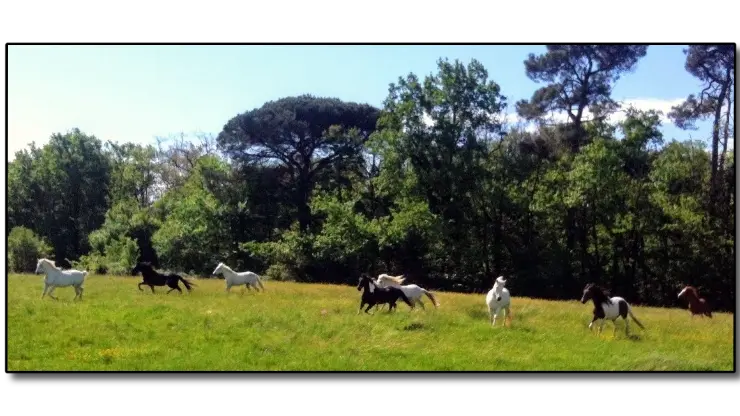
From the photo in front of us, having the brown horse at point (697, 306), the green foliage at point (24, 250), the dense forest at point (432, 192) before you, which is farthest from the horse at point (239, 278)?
the brown horse at point (697, 306)

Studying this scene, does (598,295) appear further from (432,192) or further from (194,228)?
(432,192)

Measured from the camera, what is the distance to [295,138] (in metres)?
9.91

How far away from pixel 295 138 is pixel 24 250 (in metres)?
3.93

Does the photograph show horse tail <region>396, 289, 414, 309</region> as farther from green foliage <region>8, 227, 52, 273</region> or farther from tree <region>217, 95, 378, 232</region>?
green foliage <region>8, 227, 52, 273</region>

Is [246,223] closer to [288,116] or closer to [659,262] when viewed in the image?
[288,116]

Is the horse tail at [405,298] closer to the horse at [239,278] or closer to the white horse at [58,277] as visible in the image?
the horse at [239,278]

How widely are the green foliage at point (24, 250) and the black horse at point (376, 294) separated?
4219mm

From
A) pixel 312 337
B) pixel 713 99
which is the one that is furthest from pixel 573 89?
pixel 312 337

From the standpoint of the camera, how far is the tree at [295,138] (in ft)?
32.5

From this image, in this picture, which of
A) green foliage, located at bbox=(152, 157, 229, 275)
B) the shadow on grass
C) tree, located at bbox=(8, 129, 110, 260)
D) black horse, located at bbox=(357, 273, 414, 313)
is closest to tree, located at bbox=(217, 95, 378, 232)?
green foliage, located at bbox=(152, 157, 229, 275)

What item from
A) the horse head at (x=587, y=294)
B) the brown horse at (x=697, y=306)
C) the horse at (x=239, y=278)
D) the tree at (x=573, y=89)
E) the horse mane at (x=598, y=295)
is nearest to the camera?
the horse head at (x=587, y=294)
